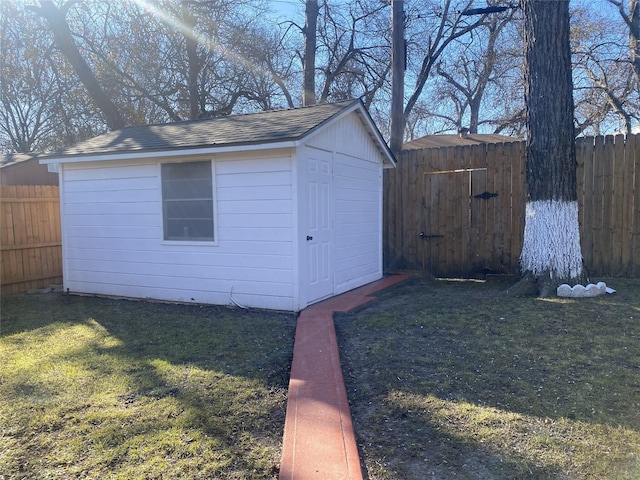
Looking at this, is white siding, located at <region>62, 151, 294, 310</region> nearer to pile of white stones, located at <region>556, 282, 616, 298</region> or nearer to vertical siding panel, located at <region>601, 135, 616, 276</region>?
pile of white stones, located at <region>556, 282, 616, 298</region>

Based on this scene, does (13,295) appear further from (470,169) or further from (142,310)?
(470,169)

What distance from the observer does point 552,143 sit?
6543 mm

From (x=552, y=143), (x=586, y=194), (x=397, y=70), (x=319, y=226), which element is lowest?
(x=319, y=226)

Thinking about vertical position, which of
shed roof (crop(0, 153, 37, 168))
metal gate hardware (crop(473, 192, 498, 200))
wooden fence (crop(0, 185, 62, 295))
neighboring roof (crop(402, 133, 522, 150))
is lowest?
wooden fence (crop(0, 185, 62, 295))

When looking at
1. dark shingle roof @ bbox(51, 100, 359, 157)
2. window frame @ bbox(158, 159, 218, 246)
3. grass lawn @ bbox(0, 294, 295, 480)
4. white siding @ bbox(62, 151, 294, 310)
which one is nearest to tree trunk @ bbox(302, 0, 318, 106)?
dark shingle roof @ bbox(51, 100, 359, 157)

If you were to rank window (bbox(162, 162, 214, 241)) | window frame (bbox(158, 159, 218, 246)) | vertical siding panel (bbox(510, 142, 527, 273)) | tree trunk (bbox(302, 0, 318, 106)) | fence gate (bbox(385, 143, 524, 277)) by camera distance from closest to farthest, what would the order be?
window frame (bbox(158, 159, 218, 246))
window (bbox(162, 162, 214, 241))
vertical siding panel (bbox(510, 142, 527, 273))
fence gate (bbox(385, 143, 524, 277))
tree trunk (bbox(302, 0, 318, 106))

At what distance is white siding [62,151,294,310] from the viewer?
6301mm

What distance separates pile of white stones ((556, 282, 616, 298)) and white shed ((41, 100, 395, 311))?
10.5ft

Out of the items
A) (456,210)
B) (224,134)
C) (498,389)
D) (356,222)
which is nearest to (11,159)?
(224,134)

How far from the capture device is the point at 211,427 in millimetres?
3055

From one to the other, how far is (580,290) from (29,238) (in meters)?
9.40

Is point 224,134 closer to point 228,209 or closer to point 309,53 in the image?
point 228,209

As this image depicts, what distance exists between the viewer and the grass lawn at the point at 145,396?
269cm

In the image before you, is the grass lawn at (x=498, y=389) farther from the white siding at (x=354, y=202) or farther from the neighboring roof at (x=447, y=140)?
the neighboring roof at (x=447, y=140)
